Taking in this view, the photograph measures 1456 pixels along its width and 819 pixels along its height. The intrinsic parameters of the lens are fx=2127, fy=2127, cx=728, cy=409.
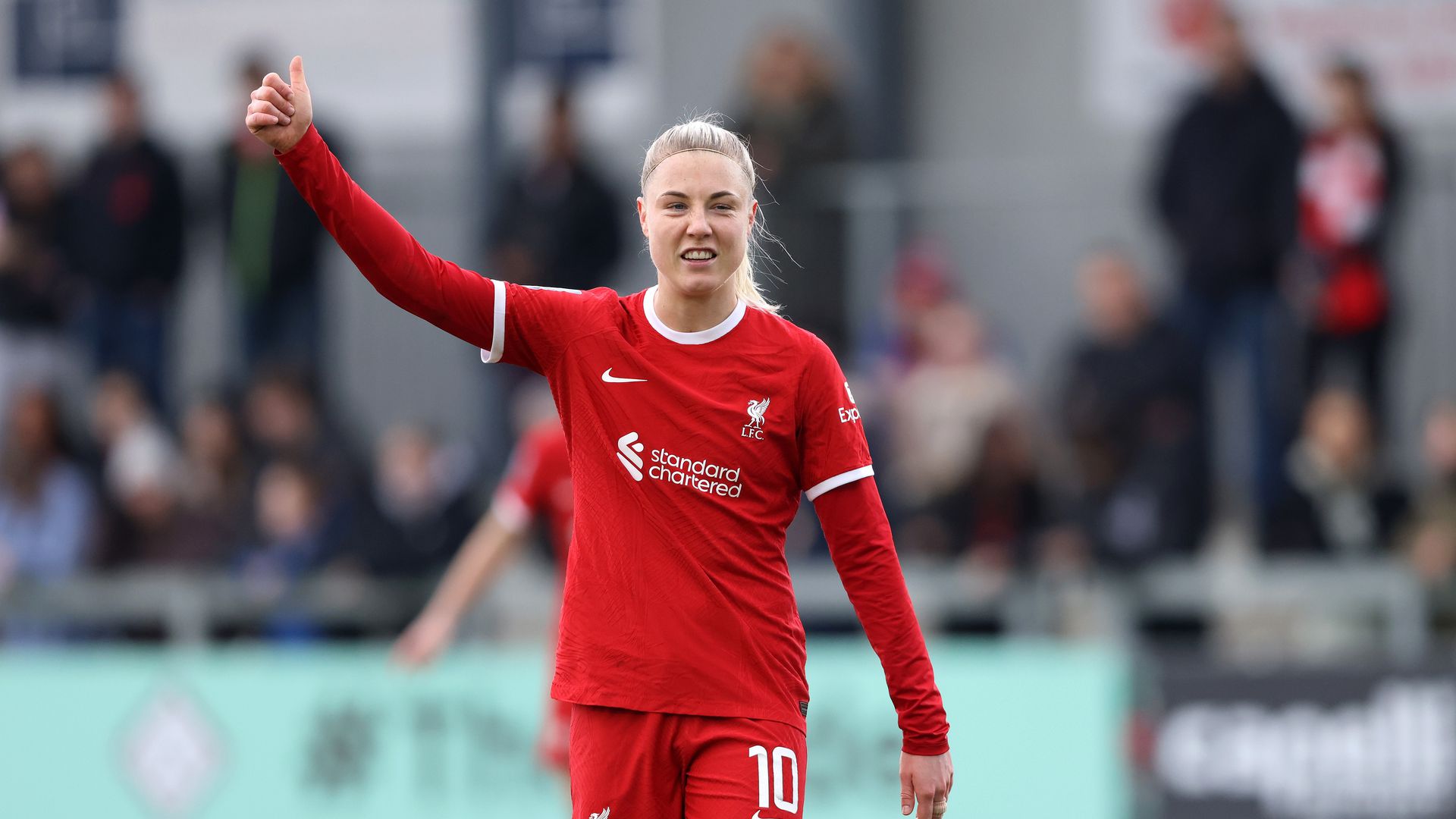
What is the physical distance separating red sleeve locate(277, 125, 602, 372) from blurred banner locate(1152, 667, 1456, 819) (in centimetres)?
570

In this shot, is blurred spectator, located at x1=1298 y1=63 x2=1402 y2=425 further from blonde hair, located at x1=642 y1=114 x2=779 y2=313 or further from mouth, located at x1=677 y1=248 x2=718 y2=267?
mouth, located at x1=677 y1=248 x2=718 y2=267

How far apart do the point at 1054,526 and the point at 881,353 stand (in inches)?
66.0

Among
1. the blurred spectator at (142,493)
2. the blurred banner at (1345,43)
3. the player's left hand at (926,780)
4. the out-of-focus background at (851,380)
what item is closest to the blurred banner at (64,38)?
the out-of-focus background at (851,380)

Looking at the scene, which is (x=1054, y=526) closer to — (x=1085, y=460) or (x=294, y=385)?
(x=1085, y=460)

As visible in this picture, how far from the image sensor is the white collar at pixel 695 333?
5.14 meters

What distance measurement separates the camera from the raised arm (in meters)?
4.75

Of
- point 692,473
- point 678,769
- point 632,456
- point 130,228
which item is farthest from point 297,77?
point 130,228

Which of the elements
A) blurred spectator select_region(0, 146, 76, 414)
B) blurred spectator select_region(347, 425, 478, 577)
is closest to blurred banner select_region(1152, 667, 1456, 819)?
blurred spectator select_region(347, 425, 478, 577)

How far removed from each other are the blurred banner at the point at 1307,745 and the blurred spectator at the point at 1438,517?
1.62ft

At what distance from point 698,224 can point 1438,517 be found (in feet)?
20.8

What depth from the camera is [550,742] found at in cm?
922

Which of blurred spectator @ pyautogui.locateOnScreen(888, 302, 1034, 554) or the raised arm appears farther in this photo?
blurred spectator @ pyautogui.locateOnScreen(888, 302, 1034, 554)

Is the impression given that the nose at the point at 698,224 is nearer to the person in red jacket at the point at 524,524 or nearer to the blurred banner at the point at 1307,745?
the person in red jacket at the point at 524,524

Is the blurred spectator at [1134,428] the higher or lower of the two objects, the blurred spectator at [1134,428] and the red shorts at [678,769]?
the higher
